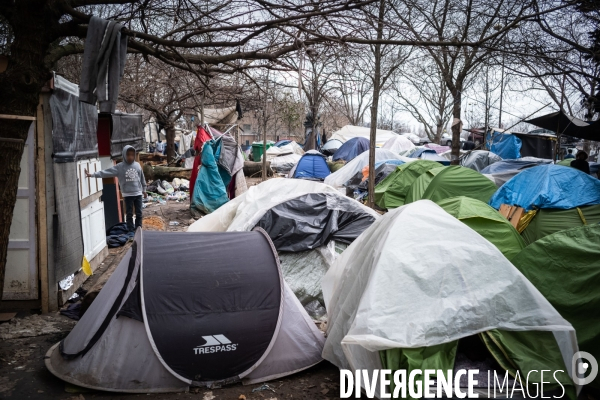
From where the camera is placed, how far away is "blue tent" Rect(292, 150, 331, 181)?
18703 mm

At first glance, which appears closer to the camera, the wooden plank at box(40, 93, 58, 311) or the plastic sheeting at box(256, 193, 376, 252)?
the wooden plank at box(40, 93, 58, 311)

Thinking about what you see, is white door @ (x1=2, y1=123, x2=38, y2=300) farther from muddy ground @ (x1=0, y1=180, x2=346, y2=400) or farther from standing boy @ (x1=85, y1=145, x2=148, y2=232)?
standing boy @ (x1=85, y1=145, x2=148, y2=232)

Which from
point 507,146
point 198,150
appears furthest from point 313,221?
point 507,146

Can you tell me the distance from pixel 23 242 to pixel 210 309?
2753 mm

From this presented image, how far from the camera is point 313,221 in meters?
6.48

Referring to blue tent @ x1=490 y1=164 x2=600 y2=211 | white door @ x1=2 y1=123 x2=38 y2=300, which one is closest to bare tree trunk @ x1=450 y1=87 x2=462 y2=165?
blue tent @ x1=490 y1=164 x2=600 y2=211

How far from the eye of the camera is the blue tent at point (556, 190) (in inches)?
303

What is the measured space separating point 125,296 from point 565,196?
264 inches

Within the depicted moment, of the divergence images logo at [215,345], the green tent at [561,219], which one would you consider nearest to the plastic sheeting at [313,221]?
the divergence images logo at [215,345]

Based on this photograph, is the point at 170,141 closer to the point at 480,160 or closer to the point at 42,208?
the point at 480,160

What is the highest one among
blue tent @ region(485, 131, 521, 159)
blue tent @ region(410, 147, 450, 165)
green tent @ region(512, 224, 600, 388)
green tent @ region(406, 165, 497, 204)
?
blue tent @ region(485, 131, 521, 159)

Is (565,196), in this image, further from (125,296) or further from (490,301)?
(125,296)

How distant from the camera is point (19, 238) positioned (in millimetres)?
5570

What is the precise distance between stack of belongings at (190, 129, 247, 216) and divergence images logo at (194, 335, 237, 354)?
731 cm
